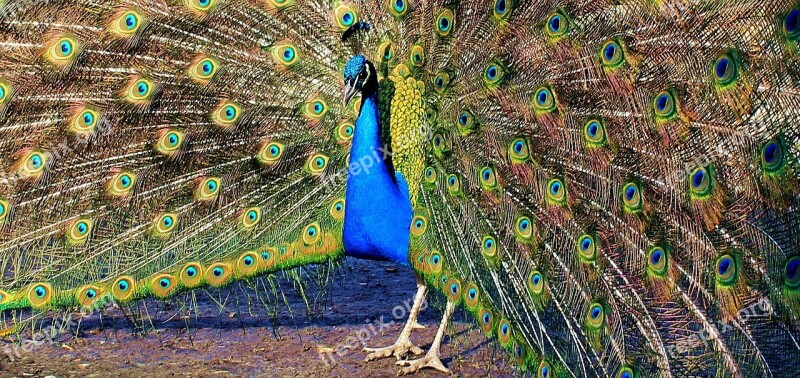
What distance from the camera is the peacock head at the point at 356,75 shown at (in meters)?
3.04

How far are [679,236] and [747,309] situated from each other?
28 centimetres

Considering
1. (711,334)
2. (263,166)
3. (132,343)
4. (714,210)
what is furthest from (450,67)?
(132,343)

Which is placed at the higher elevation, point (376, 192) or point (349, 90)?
point (349, 90)

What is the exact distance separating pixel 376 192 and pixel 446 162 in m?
0.37

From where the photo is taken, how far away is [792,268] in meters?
2.21

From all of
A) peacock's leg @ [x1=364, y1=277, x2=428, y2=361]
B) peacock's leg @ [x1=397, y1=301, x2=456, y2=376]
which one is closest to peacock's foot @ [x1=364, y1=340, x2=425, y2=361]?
peacock's leg @ [x1=364, y1=277, x2=428, y2=361]

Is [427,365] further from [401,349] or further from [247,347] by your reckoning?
[247,347]

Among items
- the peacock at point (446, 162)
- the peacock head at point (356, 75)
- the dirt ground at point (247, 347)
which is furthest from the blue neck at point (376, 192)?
the dirt ground at point (247, 347)

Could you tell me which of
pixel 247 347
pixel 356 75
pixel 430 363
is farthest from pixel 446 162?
pixel 247 347

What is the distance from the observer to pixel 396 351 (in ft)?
12.1

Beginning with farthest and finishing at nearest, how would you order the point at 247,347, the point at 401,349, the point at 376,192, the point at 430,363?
the point at 247,347, the point at 401,349, the point at 430,363, the point at 376,192

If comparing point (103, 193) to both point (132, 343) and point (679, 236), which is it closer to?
point (132, 343)

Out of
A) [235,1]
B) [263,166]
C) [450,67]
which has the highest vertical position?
[235,1]

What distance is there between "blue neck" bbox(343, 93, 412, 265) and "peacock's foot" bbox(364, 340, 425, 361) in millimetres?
554
